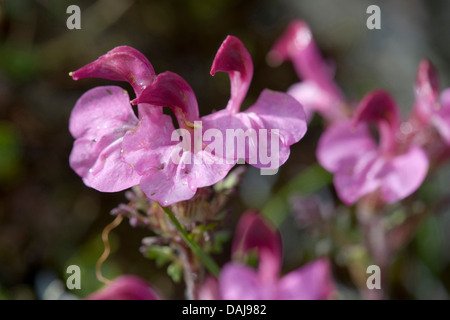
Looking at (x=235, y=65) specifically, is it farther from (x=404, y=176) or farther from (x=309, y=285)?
(x=309, y=285)

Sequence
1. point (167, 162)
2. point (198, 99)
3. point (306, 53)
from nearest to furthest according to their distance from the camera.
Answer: point (167, 162)
point (306, 53)
point (198, 99)

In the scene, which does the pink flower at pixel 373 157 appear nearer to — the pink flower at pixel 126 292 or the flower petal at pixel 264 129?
the flower petal at pixel 264 129

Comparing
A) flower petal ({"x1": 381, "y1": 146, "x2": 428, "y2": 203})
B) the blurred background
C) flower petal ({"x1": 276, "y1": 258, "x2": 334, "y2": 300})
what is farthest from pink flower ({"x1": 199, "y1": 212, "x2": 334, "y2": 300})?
flower petal ({"x1": 381, "y1": 146, "x2": 428, "y2": 203})

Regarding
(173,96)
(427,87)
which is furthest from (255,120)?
(427,87)

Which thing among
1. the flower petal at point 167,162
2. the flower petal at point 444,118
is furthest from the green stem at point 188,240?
the flower petal at point 444,118

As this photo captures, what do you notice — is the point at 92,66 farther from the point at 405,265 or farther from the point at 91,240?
the point at 405,265

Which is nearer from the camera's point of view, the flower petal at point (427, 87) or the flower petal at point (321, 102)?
the flower petal at point (427, 87)

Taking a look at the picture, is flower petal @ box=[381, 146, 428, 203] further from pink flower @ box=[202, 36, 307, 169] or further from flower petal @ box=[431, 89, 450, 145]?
pink flower @ box=[202, 36, 307, 169]
